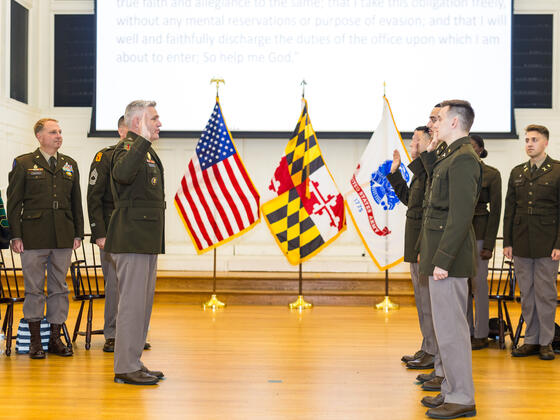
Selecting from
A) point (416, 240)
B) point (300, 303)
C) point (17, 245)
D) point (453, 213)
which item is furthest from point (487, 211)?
point (17, 245)

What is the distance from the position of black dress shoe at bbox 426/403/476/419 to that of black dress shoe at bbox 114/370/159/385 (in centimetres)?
157

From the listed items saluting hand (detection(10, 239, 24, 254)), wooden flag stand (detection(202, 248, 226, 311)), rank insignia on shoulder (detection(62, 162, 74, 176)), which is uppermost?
rank insignia on shoulder (detection(62, 162, 74, 176))

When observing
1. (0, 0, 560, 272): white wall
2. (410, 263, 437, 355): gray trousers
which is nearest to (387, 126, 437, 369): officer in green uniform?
(410, 263, 437, 355): gray trousers

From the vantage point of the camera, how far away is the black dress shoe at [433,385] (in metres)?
3.71

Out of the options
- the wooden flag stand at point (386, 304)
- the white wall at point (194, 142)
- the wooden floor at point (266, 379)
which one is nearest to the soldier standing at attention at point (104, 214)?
the wooden floor at point (266, 379)

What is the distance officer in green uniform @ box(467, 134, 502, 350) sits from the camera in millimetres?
4836

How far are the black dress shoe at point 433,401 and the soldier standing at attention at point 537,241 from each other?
1.61 m

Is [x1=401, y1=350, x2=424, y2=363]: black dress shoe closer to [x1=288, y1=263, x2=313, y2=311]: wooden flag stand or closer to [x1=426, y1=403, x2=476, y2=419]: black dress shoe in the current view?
[x1=426, y1=403, x2=476, y2=419]: black dress shoe

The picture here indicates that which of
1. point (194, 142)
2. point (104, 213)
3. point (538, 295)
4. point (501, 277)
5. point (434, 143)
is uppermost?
point (194, 142)

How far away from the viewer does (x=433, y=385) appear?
3713 mm

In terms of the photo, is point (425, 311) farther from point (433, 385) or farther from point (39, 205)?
point (39, 205)

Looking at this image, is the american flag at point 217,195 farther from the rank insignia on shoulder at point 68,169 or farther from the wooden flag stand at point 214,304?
the rank insignia on shoulder at point 68,169

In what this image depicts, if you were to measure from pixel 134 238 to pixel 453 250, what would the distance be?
1.72 meters

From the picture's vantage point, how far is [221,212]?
665 cm
